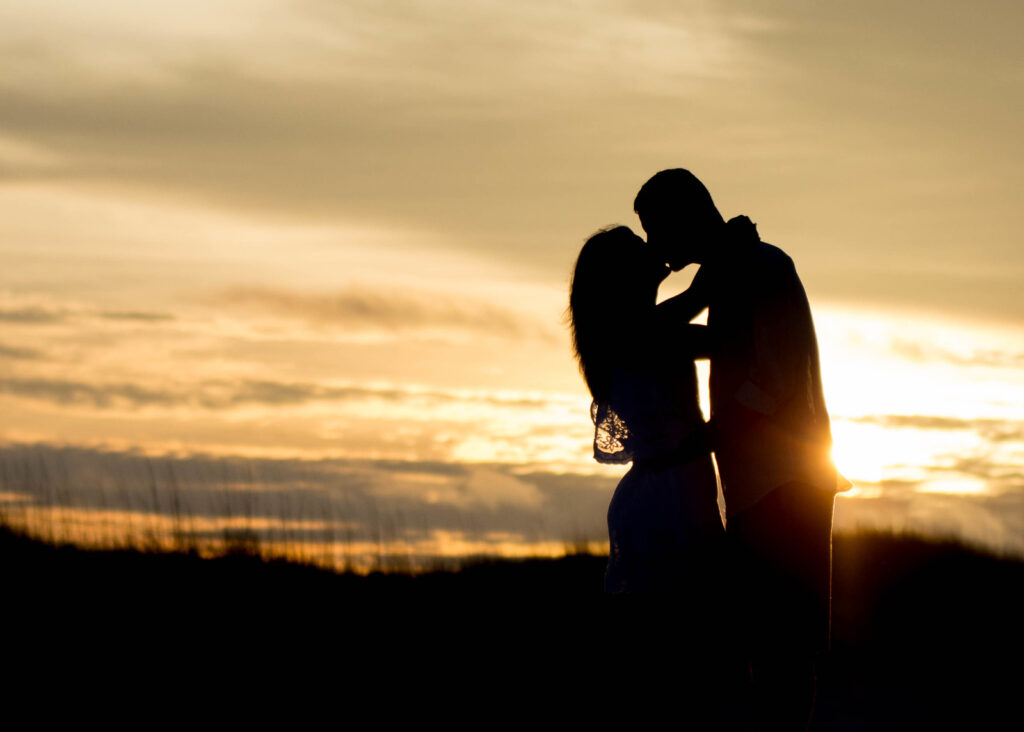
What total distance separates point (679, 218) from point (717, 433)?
0.87 meters

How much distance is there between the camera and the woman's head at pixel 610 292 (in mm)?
3775

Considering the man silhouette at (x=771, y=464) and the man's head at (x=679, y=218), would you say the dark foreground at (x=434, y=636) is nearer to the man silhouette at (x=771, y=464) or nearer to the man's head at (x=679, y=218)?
the man silhouette at (x=771, y=464)

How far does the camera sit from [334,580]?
417 inches

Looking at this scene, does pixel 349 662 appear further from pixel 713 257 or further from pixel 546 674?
pixel 713 257

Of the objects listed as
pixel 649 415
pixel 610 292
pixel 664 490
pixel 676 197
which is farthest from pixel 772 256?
pixel 664 490

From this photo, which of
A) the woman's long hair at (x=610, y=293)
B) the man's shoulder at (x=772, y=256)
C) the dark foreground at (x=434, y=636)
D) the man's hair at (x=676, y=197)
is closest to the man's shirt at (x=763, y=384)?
the man's shoulder at (x=772, y=256)

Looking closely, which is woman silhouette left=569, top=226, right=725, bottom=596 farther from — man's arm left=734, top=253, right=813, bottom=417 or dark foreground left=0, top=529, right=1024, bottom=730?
dark foreground left=0, top=529, right=1024, bottom=730

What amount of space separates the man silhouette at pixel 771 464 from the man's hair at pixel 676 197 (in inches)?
7.7

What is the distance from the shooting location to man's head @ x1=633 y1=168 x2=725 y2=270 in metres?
4.21

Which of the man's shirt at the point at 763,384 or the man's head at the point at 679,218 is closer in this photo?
the man's shirt at the point at 763,384

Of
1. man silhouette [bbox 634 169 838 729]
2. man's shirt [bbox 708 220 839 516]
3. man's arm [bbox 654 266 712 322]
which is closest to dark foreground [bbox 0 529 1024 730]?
man silhouette [bbox 634 169 838 729]

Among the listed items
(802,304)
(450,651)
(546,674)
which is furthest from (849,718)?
(802,304)

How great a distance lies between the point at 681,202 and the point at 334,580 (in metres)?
7.32

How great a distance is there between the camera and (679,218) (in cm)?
421
